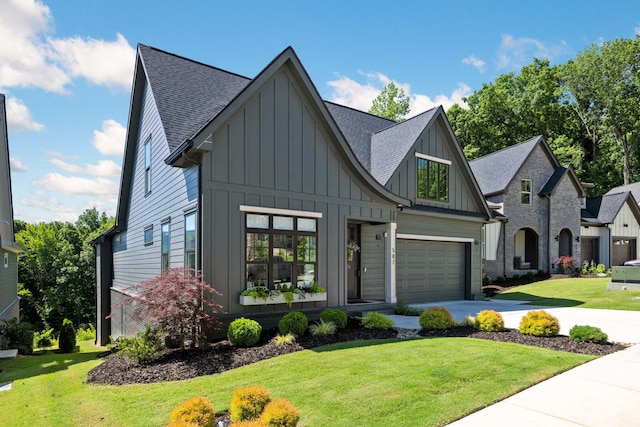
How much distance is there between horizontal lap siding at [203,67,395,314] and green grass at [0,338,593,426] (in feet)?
9.68

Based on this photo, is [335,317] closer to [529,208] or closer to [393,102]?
[529,208]

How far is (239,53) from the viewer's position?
14.1 metres

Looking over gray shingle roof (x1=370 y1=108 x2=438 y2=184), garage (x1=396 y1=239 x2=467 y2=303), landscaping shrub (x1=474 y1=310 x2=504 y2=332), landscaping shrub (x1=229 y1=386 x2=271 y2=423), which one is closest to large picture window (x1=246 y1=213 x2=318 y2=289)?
landscaping shrub (x1=474 y1=310 x2=504 y2=332)

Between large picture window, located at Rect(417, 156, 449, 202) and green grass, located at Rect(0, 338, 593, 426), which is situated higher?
large picture window, located at Rect(417, 156, 449, 202)

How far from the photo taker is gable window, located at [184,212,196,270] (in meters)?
9.13

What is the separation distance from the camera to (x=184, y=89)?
Answer: 39.1ft

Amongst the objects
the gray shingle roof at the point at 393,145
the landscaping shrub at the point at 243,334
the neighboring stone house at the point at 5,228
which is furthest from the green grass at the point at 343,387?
the neighboring stone house at the point at 5,228

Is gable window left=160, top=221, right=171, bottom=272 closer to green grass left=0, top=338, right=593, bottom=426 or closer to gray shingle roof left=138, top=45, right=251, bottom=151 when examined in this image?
gray shingle roof left=138, top=45, right=251, bottom=151

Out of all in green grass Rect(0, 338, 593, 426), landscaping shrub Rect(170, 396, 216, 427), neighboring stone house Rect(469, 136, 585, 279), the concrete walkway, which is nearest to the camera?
landscaping shrub Rect(170, 396, 216, 427)

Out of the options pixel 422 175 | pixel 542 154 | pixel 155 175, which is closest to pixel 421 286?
pixel 422 175

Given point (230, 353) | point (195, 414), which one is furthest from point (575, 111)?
point (195, 414)

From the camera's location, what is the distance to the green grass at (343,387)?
462 centimetres

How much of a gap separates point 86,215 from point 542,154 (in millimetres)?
42012

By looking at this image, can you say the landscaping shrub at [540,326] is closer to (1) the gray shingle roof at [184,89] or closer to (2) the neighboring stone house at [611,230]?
(1) the gray shingle roof at [184,89]
